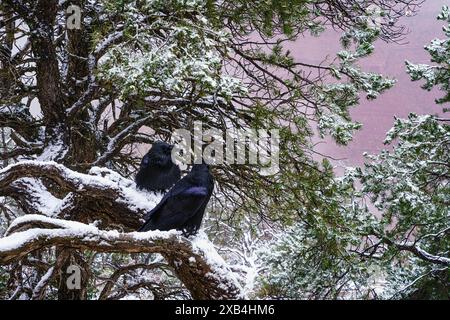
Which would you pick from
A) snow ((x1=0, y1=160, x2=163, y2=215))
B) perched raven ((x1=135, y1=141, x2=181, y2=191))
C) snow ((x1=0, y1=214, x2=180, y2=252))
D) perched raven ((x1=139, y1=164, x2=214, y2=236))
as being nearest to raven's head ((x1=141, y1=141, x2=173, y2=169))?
perched raven ((x1=135, y1=141, x2=181, y2=191))

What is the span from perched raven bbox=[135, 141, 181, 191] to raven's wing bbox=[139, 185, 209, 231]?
56cm

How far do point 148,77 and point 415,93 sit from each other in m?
4.87

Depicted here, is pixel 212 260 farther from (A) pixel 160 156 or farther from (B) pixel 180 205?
(A) pixel 160 156

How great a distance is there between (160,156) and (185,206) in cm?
67

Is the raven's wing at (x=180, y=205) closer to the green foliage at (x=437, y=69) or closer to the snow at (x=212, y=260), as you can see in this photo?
the snow at (x=212, y=260)

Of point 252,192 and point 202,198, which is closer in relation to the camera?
point 202,198

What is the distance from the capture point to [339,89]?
4.69 m

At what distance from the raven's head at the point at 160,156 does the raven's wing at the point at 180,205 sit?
566 mm

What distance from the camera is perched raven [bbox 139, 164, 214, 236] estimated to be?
291 centimetres

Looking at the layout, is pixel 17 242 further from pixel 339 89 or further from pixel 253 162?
pixel 339 89

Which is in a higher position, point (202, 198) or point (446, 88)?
point (446, 88)

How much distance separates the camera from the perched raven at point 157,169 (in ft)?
11.5
